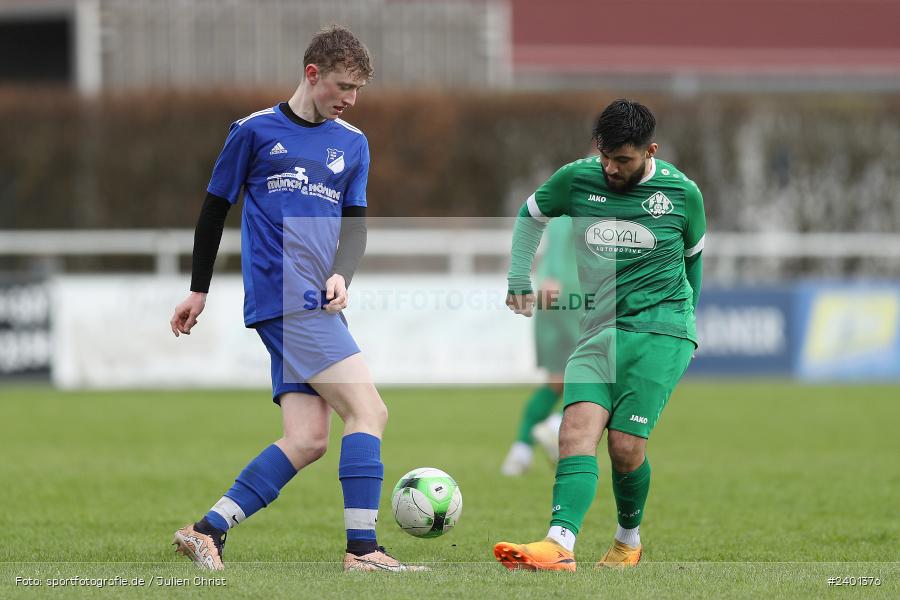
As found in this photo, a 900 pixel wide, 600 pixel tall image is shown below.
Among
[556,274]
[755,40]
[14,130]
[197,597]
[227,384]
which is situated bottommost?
[227,384]

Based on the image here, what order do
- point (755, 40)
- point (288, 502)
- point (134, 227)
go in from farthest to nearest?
point (755, 40) < point (134, 227) < point (288, 502)

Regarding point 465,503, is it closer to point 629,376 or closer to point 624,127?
point 629,376

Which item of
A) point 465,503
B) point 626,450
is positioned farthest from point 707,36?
point 626,450

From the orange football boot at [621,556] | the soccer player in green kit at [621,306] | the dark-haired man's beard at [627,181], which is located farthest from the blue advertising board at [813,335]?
the dark-haired man's beard at [627,181]

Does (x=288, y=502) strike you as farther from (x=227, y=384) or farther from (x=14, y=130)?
(x=14, y=130)

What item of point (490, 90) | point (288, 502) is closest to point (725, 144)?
point (490, 90)

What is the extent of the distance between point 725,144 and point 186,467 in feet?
52.2

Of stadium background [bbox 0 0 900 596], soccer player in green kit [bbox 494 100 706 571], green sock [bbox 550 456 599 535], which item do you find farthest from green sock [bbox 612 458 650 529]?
stadium background [bbox 0 0 900 596]

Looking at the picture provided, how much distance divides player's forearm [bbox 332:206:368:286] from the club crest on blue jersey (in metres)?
0.19

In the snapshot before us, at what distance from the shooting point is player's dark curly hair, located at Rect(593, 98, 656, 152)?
5453 millimetres

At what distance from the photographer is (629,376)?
5656 millimetres

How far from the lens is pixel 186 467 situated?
32.5 feet

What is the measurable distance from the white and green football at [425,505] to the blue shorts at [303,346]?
80 centimetres

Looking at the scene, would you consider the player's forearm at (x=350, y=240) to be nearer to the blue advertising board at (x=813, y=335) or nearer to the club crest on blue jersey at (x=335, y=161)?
the club crest on blue jersey at (x=335, y=161)
